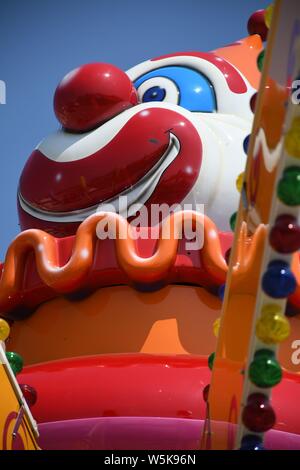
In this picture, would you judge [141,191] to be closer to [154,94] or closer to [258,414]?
[154,94]

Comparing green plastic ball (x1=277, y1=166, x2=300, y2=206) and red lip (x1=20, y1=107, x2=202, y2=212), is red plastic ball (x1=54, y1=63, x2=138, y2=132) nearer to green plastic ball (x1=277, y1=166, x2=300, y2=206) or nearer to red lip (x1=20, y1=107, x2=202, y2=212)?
red lip (x1=20, y1=107, x2=202, y2=212)

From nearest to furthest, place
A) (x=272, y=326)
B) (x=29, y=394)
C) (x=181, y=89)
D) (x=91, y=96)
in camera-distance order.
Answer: (x=272, y=326) → (x=29, y=394) → (x=91, y=96) → (x=181, y=89)

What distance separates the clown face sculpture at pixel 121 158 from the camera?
4.09 meters

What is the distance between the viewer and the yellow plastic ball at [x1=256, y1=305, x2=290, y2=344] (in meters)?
1.65

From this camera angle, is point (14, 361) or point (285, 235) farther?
point (14, 361)

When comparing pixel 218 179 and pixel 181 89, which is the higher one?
pixel 181 89

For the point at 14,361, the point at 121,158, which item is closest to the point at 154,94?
the point at 121,158

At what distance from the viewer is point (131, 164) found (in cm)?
411

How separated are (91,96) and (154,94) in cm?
70

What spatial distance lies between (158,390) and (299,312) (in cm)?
68

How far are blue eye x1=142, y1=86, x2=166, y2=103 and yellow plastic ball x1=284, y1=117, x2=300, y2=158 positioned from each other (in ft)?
11.1

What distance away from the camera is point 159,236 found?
146 inches

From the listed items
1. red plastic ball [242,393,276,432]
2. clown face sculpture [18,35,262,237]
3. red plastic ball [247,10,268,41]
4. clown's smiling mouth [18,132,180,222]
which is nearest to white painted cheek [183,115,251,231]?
clown face sculpture [18,35,262,237]
